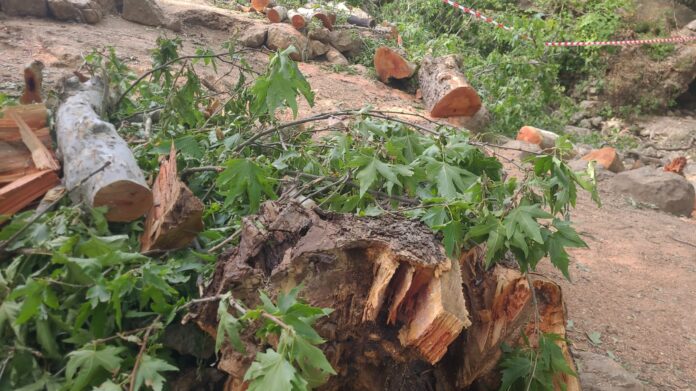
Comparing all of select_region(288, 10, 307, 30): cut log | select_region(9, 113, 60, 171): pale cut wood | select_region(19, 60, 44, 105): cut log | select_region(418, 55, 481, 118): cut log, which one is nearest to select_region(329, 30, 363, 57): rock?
select_region(288, 10, 307, 30): cut log

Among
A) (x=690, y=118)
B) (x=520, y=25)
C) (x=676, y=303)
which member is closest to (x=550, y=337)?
(x=676, y=303)

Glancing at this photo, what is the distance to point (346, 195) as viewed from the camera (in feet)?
7.75

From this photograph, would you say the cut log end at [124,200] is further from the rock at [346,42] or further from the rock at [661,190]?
the rock at [346,42]

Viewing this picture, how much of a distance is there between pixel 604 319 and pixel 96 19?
7813 mm

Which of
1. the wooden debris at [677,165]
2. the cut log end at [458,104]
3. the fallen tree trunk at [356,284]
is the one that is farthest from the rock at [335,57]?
the fallen tree trunk at [356,284]

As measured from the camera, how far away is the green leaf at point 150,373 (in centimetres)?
151

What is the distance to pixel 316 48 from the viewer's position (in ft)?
31.7

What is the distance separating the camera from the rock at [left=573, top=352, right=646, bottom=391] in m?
2.58

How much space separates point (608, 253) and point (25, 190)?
434cm

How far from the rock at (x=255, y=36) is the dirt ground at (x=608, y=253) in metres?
0.28

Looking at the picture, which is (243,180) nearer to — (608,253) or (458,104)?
(608,253)

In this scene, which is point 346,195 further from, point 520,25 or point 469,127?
point 520,25

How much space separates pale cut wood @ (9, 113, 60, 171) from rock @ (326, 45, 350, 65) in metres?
7.37

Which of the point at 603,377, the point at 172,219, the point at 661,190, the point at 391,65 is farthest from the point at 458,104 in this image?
the point at 172,219
